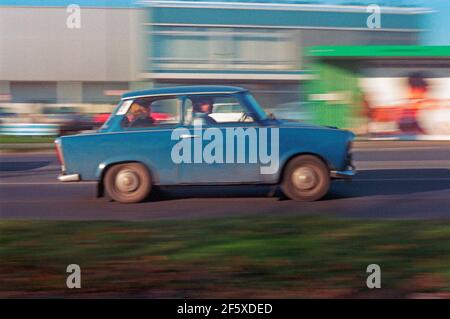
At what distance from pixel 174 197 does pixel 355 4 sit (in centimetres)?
1813

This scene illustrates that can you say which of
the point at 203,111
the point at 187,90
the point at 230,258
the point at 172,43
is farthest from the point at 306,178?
the point at 172,43

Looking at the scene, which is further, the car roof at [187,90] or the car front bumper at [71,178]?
the car roof at [187,90]

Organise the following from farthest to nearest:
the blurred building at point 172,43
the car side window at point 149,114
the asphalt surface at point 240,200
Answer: the blurred building at point 172,43 < the car side window at point 149,114 < the asphalt surface at point 240,200

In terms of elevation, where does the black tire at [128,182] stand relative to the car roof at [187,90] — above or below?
below

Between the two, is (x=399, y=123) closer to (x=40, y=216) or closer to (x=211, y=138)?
(x=211, y=138)

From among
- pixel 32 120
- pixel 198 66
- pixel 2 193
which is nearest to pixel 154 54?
pixel 198 66

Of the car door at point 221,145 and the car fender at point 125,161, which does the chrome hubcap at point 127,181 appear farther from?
the car door at point 221,145

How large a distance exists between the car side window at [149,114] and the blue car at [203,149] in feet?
0.05

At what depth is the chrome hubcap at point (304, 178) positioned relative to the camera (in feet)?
33.8

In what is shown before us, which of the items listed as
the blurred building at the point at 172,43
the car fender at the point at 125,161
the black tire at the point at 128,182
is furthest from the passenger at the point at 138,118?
the blurred building at the point at 172,43

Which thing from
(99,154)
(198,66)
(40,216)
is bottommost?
(40,216)

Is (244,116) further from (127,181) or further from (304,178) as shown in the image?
(127,181)

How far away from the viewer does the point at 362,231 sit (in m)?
7.38

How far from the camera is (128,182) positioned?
10.5 metres
